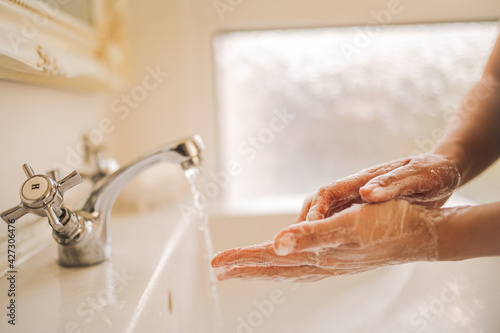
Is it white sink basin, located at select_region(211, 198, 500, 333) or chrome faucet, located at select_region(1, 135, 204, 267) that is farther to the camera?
white sink basin, located at select_region(211, 198, 500, 333)

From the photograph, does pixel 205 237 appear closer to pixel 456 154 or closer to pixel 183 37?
pixel 456 154

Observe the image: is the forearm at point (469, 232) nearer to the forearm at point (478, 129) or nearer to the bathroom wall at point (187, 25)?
the forearm at point (478, 129)

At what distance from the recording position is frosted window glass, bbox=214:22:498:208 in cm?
136

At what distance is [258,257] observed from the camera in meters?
0.56

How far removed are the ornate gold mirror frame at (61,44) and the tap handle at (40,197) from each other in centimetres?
17

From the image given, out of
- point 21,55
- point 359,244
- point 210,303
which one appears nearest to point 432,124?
point 210,303

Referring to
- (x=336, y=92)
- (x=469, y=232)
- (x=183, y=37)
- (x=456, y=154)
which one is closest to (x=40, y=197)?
(x=469, y=232)

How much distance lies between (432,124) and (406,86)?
140 mm

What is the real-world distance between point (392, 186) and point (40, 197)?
41 centimetres

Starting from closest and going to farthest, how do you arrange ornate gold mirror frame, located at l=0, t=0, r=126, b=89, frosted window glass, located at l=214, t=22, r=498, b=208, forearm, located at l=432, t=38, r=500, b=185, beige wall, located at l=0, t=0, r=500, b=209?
1. ornate gold mirror frame, located at l=0, t=0, r=126, b=89
2. forearm, located at l=432, t=38, r=500, b=185
3. beige wall, located at l=0, t=0, r=500, b=209
4. frosted window glass, located at l=214, t=22, r=498, b=208

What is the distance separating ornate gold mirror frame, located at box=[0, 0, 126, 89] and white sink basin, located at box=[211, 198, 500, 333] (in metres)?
0.45

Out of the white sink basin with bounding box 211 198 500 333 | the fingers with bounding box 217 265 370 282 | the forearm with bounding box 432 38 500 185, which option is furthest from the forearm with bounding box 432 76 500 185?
the fingers with bounding box 217 265 370 282

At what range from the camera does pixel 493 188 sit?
1.36 metres

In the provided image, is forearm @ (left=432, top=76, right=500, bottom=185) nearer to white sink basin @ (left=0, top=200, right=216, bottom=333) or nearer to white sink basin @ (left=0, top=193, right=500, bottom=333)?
white sink basin @ (left=0, top=193, right=500, bottom=333)
